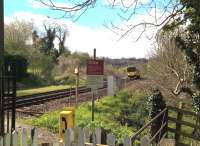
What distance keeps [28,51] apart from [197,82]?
159 ft

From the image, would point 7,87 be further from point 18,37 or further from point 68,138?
point 18,37

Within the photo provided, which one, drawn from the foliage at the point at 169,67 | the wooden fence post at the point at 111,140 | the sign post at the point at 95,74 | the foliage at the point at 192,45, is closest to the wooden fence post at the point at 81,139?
the wooden fence post at the point at 111,140

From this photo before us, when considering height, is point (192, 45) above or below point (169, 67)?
above

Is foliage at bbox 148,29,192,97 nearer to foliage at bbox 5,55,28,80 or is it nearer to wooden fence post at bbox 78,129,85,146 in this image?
foliage at bbox 5,55,28,80

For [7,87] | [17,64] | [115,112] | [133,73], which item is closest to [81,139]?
[7,87]

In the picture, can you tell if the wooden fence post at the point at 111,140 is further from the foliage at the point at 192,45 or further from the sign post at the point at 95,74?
the sign post at the point at 95,74

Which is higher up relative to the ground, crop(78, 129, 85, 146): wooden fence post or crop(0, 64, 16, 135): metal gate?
crop(0, 64, 16, 135): metal gate

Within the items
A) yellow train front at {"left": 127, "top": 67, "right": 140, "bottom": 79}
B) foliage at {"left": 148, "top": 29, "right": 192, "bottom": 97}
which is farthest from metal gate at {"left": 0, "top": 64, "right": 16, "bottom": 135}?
yellow train front at {"left": 127, "top": 67, "right": 140, "bottom": 79}

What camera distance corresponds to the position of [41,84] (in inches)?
2454

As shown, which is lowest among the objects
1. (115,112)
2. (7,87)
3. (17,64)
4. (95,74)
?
(115,112)

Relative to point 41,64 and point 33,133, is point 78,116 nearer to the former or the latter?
point 33,133

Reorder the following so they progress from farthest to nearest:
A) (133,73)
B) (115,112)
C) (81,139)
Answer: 1. (133,73)
2. (115,112)
3. (81,139)

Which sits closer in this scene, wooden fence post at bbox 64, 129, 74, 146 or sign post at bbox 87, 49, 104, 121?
wooden fence post at bbox 64, 129, 74, 146

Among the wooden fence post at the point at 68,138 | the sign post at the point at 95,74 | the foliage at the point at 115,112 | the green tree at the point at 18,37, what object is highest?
the green tree at the point at 18,37
